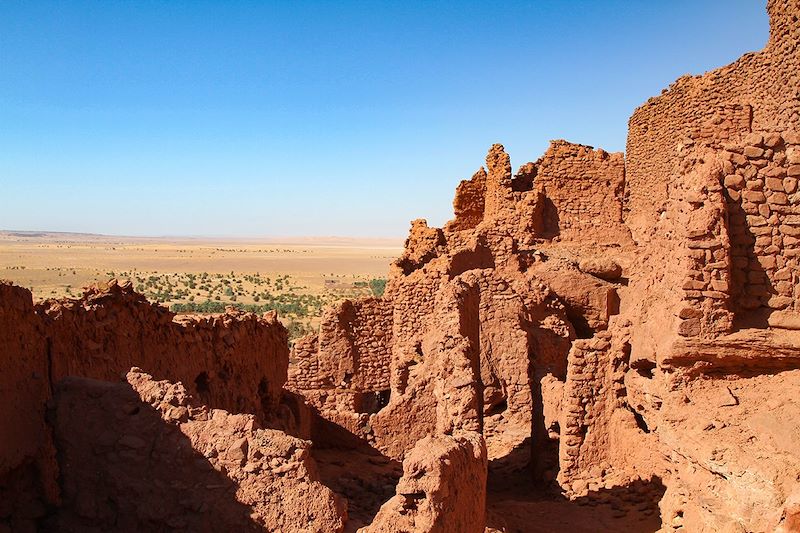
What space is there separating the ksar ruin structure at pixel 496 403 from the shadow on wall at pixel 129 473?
0.01 meters

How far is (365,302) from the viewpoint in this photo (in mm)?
13672

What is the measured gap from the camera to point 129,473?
201 inches

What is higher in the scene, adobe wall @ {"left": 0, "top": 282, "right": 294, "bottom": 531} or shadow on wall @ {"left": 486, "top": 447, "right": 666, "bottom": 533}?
adobe wall @ {"left": 0, "top": 282, "right": 294, "bottom": 531}

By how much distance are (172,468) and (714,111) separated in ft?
38.1

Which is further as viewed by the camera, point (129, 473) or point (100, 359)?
point (100, 359)

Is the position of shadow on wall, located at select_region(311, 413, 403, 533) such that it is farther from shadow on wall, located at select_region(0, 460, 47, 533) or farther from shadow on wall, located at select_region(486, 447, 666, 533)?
shadow on wall, located at select_region(0, 460, 47, 533)

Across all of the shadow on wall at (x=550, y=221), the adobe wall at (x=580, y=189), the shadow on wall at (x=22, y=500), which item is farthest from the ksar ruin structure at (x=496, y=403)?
the shadow on wall at (x=550, y=221)

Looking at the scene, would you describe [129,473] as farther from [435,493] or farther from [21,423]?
[435,493]

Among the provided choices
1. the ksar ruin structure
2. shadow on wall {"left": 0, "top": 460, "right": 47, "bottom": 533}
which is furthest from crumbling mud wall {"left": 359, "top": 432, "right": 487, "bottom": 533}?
shadow on wall {"left": 0, "top": 460, "right": 47, "bottom": 533}

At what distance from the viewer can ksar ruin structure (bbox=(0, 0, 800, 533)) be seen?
4930mm

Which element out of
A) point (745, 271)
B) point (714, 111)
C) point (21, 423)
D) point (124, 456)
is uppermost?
point (714, 111)

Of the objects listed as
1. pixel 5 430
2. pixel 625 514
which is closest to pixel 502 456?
pixel 625 514

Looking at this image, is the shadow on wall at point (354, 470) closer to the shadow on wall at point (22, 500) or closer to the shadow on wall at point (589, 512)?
the shadow on wall at point (589, 512)

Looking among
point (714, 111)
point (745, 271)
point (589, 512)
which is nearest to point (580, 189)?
point (714, 111)
